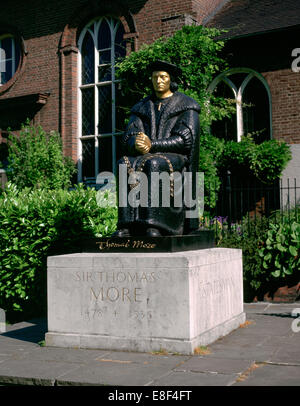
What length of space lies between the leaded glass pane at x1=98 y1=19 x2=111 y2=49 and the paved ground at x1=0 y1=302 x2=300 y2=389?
1211cm

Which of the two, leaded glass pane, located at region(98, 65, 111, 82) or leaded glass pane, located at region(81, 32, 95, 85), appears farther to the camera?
leaded glass pane, located at region(81, 32, 95, 85)

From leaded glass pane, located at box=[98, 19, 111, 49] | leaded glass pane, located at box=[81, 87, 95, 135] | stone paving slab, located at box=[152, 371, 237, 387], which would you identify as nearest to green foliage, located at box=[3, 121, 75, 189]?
leaded glass pane, located at box=[81, 87, 95, 135]

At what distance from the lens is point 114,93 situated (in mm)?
15984

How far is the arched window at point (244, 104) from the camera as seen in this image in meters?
14.3

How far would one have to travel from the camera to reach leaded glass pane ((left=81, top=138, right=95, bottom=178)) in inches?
653

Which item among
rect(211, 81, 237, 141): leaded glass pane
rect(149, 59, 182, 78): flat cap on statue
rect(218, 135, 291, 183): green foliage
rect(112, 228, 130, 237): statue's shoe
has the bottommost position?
rect(112, 228, 130, 237): statue's shoe

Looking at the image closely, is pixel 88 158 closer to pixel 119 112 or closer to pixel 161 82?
pixel 119 112

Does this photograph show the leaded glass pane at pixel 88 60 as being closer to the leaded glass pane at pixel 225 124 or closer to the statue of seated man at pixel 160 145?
the leaded glass pane at pixel 225 124

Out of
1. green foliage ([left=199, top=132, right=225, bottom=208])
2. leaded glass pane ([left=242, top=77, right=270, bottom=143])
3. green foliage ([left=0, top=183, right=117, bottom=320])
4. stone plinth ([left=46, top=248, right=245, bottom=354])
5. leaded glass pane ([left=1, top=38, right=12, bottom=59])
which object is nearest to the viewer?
stone plinth ([left=46, top=248, right=245, bottom=354])

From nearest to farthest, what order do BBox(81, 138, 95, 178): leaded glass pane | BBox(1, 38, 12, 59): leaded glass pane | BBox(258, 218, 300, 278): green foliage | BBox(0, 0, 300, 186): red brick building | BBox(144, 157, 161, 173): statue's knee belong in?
BBox(144, 157, 161, 173): statue's knee → BBox(258, 218, 300, 278): green foliage → BBox(0, 0, 300, 186): red brick building → BBox(81, 138, 95, 178): leaded glass pane → BBox(1, 38, 12, 59): leaded glass pane

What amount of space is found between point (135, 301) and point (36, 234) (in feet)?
11.7

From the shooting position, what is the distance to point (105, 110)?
16516 mm

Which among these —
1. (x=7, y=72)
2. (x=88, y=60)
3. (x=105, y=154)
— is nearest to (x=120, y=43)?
(x=88, y=60)

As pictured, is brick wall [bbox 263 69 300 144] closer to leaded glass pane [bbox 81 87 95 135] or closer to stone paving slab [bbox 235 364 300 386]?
leaded glass pane [bbox 81 87 95 135]
